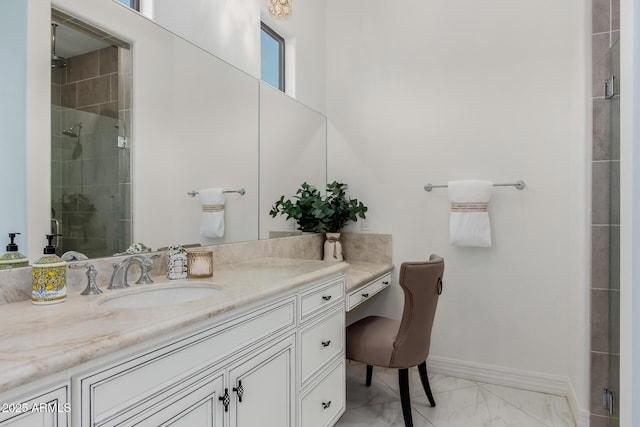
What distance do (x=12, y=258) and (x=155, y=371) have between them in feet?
2.03

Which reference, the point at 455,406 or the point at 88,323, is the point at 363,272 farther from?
the point at 88,323

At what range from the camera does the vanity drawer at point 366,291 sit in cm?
206

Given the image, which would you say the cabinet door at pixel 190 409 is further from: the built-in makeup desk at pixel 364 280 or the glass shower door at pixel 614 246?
the glass shower door at pixel 614 246

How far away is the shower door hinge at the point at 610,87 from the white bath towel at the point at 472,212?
0.76m

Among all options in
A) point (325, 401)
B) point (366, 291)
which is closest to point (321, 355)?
point (325, 401)

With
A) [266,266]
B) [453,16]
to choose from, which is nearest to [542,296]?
[266,266]

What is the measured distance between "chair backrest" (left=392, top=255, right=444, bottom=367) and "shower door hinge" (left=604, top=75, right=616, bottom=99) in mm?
1150

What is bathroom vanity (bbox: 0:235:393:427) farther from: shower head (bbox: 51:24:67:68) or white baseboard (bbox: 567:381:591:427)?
white baseboard (bbox: 567:381:591:427)

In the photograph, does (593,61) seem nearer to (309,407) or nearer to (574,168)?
(574,168)

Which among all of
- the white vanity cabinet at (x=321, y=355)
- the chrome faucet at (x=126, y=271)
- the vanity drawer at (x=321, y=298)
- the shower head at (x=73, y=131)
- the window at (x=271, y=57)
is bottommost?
the white vanity cabinet at (x=321, y=355)

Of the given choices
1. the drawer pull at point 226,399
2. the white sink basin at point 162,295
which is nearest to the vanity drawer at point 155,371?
the drawer pull at point 226,399

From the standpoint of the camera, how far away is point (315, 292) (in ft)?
5.31

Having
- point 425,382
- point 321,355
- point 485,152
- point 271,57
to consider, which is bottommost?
point 425,382

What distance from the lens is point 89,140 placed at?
1.31 meters
